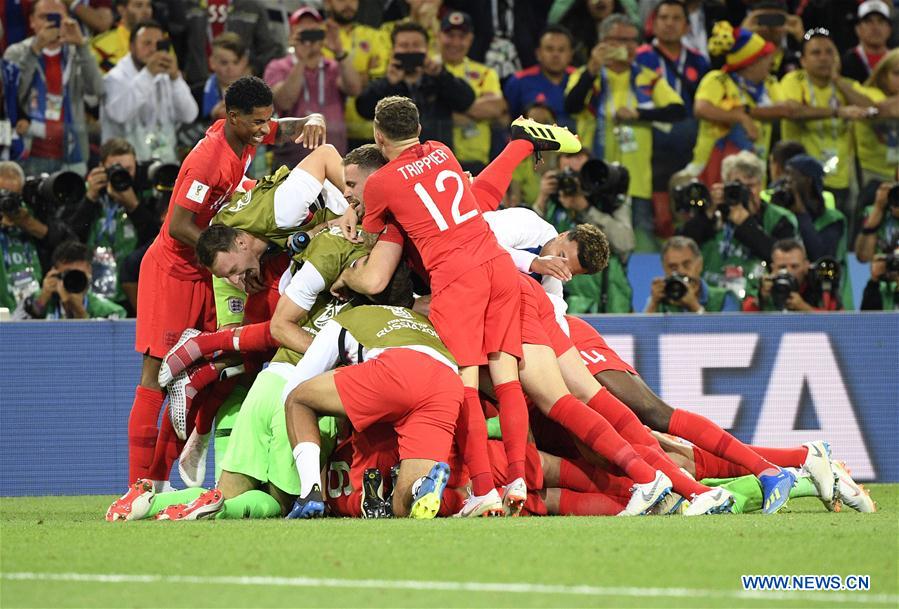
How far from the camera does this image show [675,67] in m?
13.1

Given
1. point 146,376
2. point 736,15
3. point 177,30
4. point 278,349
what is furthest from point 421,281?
point 736,15

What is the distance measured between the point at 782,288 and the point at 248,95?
446 centimetres

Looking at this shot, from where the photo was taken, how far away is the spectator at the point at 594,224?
11.0m

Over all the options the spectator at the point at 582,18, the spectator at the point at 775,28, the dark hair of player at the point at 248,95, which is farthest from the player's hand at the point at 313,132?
the spectator at the point at 775,28

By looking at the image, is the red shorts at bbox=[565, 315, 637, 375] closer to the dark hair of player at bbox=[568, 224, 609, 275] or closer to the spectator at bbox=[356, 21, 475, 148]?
the dark hair of player at bbox=[568, 224, 609, 275]

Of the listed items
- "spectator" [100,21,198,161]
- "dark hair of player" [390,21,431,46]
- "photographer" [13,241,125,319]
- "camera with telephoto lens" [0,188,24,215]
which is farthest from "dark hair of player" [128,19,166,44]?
"photographer" [13,241,125,319]

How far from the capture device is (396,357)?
7355 millimetres

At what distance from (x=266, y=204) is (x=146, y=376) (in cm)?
130

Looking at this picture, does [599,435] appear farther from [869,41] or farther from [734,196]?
[869,41]

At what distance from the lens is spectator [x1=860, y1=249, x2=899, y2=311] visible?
36.7 feet

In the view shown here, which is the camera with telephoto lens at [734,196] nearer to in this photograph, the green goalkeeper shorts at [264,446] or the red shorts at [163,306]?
the red shorts at [163,306]

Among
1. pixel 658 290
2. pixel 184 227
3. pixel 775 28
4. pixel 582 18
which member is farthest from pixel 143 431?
pixel 775 28

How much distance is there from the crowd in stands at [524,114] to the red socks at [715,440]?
2525mm

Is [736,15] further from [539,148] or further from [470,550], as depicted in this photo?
[470,550]
